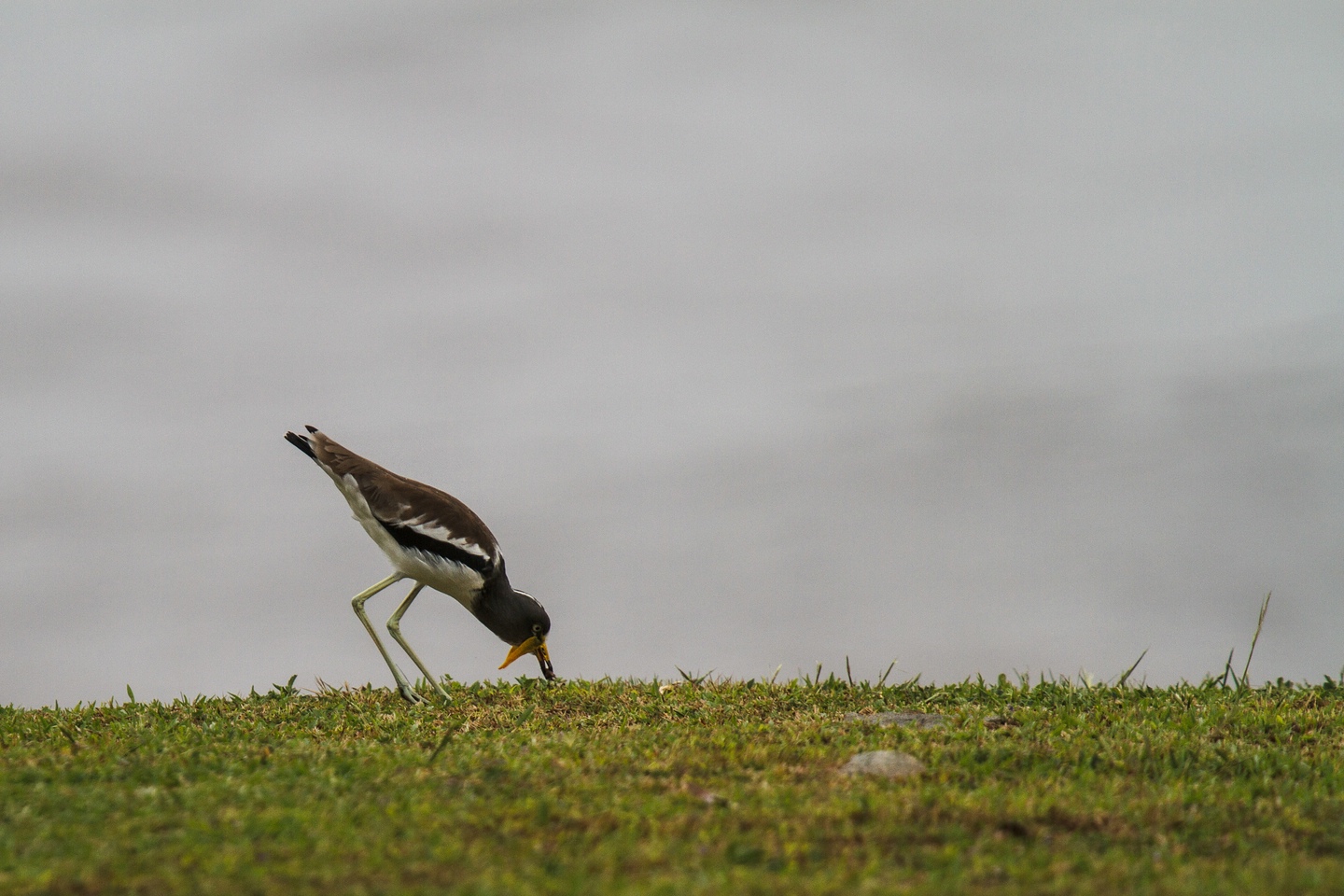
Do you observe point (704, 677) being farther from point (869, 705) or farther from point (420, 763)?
point (420, 763)

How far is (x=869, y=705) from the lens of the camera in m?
8.88

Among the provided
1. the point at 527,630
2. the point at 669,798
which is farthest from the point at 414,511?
the point at 669,798

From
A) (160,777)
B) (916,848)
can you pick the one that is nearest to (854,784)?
(916,848)

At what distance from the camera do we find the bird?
32.4 feet

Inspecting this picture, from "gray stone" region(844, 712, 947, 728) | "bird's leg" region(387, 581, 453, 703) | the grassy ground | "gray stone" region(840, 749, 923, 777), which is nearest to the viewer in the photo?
the grassy ground

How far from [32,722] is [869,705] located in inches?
230

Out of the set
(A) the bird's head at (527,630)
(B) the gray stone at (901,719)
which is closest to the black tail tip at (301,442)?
(A) the bird's head at (527,630)

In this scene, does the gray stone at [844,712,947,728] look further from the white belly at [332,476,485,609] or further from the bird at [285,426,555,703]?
the white belly at [332,476,485,609]

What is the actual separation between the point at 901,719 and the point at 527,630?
11.7ft

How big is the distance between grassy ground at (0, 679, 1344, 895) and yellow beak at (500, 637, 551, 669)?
1.44 meters

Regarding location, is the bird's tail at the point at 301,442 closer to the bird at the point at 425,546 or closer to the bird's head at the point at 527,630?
the bird at the point at 425,546

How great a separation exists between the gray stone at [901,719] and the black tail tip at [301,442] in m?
4.91

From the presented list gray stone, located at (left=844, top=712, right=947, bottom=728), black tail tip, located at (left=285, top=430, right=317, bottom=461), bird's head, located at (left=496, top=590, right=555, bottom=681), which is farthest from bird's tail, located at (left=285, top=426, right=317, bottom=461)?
gray stone, located at (left=844, top=712, right=947, bottom=728)

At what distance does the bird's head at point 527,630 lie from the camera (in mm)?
10430
